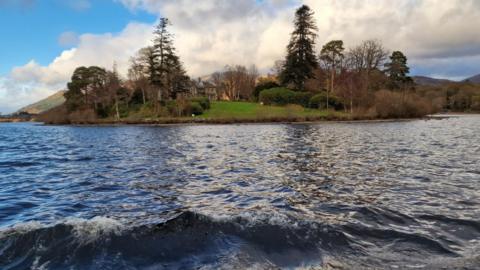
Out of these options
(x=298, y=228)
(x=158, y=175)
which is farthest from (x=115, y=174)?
(x=298, y=228)

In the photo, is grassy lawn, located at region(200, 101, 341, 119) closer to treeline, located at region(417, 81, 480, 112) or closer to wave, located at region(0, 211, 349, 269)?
wave, located at region(0, 211, 349, 269)

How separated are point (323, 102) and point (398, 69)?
34.0 m

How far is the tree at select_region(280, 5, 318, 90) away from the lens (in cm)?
7941

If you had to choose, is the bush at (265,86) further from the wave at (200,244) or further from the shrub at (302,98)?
the wave at (200,244)

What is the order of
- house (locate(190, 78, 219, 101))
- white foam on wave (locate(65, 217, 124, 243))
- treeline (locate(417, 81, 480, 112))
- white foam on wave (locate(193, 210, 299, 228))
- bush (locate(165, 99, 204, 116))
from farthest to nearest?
house (locate(190, 78, 219, 101)) → treeline (locate(417, 81, 480, 112)) → bush (locate(165, 99, 204, 116)) → white foam on wave (locate(193, 210, 299, 228)) → white foam on wave (locate(65, 217, 124, 243))

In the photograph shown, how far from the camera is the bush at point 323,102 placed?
69562 millimetres

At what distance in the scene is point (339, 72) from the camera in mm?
84750

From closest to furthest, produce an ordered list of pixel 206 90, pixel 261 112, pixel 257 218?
pixel 257 218 → pixel 261 112 → pixel 206 90

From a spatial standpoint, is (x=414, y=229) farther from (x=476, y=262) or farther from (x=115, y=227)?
(x=115, y=227)

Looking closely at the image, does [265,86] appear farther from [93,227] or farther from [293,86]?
[93,227]

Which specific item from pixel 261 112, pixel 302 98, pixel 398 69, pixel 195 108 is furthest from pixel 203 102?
pixel 398 69

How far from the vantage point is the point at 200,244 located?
6.39 m

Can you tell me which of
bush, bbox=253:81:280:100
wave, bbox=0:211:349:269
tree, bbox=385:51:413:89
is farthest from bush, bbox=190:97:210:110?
wave, bbox=0:211:349:269

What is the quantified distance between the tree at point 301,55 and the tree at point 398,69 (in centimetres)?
2316
